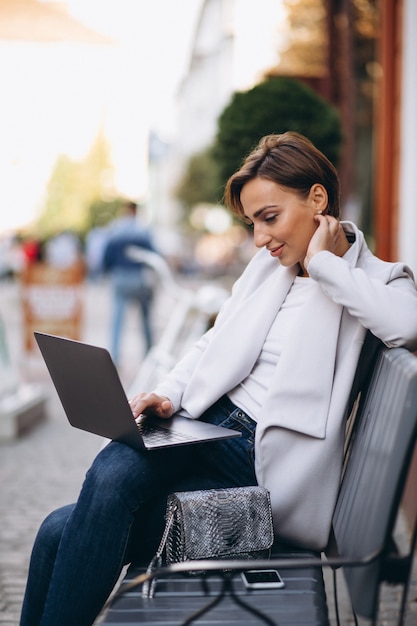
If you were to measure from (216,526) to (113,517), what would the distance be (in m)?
0.27

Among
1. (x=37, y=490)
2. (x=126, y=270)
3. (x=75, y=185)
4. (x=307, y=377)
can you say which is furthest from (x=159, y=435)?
(x=75, y=185)

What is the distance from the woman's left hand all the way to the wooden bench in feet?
1.23

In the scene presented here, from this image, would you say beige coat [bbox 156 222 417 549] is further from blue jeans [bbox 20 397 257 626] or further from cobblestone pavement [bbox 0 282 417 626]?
cobblestone pavement [bbox 0 282 417 626]

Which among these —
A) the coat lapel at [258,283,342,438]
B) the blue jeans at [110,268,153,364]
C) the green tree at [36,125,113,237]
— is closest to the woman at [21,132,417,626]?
the coat lapel at [258,283,342,438]

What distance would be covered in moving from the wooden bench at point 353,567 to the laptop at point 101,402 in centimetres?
36

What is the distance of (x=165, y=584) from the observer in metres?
2.08

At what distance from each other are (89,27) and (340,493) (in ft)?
19.3

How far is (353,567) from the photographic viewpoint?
2035 mm

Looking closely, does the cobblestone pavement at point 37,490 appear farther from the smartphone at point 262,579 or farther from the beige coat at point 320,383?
the smartphone at point 262,579

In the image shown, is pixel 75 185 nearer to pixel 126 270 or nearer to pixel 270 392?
pixel 126 270

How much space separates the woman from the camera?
226 cm

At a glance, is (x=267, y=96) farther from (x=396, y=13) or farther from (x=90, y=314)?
(x=90, y=314)

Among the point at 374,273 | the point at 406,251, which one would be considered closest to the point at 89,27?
the point at 406,251

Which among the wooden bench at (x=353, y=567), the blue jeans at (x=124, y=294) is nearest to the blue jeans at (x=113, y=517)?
the wooden bench at (x=353, y=567)
